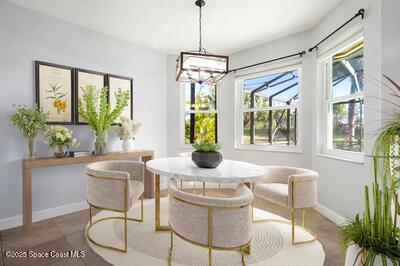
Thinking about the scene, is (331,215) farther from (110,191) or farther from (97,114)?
(97,114)

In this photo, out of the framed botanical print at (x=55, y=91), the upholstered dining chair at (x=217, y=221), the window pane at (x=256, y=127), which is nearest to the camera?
the upholstered dining chair at (x=217, y=221)

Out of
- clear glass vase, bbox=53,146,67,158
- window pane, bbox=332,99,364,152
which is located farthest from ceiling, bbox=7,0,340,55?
clear glass vase, bbox=53,146,67,158

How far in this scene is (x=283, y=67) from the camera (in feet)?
11.5

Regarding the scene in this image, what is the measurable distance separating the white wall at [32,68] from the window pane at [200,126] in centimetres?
101

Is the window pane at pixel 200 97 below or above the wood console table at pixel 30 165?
above

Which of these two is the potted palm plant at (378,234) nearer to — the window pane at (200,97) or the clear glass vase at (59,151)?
the clear glass vase at (59,151)

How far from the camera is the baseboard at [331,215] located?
101 inches

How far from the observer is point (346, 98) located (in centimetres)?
265

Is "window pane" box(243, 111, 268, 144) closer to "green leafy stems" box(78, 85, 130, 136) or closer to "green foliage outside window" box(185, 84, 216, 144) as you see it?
"green foliage outside window" box(185, 84, 216, 144)

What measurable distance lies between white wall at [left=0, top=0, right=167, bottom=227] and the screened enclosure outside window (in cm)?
301

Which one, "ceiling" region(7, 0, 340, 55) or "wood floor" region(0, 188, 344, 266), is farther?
"ceiling" region(7, 0, 340, 55)

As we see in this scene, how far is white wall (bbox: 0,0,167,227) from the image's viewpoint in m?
2.48

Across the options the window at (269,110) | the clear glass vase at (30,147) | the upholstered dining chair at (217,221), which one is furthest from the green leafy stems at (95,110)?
the window at (269,110)

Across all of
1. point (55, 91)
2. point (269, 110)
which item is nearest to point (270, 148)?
point (269, 110)
